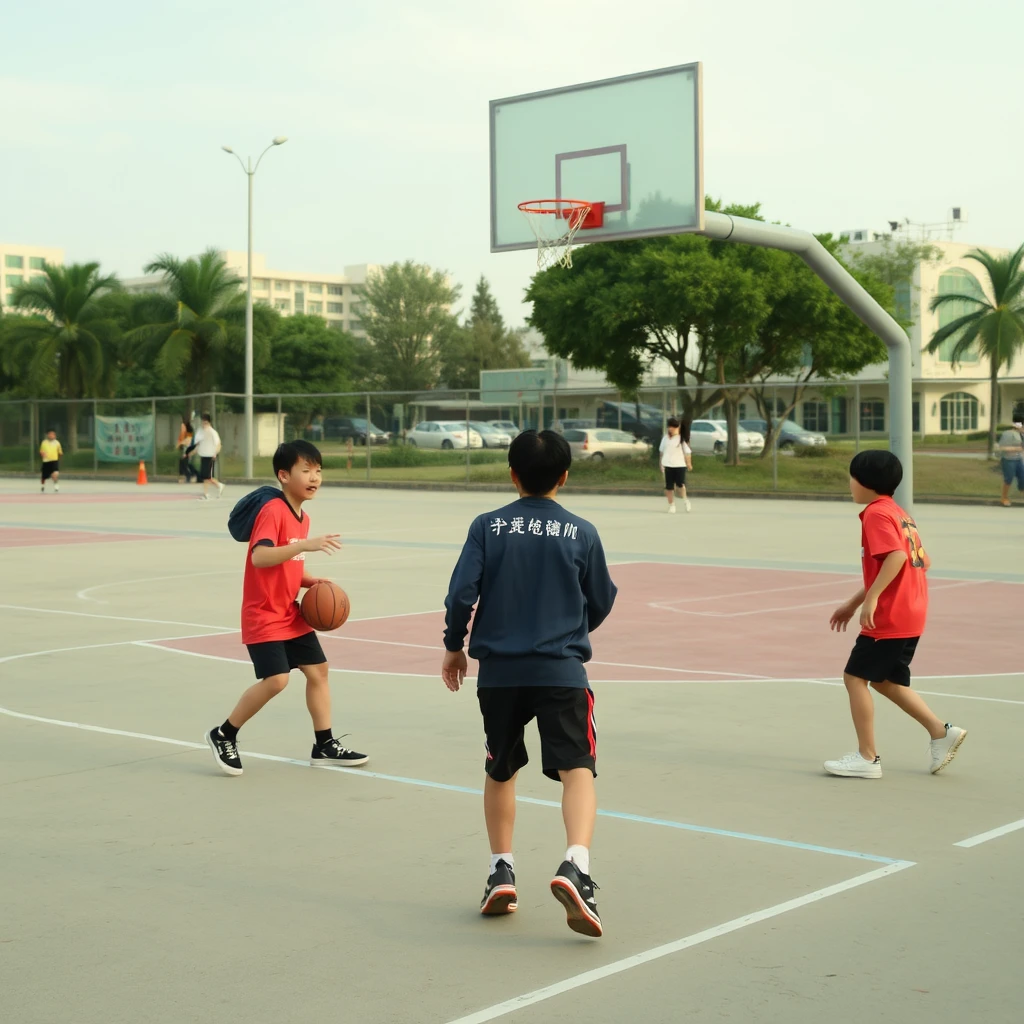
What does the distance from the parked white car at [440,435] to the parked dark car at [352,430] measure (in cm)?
79

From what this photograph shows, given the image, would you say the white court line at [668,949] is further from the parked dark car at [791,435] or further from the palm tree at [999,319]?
the palm tree at [999,319]

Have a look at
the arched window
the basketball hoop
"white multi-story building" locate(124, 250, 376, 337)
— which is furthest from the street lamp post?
"white multi-story building" locate(124, 250, 376, 337)

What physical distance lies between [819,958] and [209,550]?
51.3ft

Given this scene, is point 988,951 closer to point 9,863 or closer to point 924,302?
point 9,863

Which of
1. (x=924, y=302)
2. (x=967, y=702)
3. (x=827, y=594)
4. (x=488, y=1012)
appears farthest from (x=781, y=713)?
(x=924, y=302)

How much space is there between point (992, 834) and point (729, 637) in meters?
5.54

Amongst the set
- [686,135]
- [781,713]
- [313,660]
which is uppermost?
[686,135]

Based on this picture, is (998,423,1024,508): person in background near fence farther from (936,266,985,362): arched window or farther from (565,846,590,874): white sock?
(936,266,985,362): arched window

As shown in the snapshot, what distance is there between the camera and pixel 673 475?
26.8 metres

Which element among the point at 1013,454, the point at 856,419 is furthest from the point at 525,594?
the point at 856,419

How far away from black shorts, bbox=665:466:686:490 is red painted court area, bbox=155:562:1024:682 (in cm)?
1173

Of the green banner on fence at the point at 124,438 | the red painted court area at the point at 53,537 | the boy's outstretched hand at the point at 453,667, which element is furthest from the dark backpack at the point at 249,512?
the green banner on fence at the point at 124,438

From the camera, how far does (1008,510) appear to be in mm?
27828

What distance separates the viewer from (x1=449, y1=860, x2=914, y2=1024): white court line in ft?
12.9
